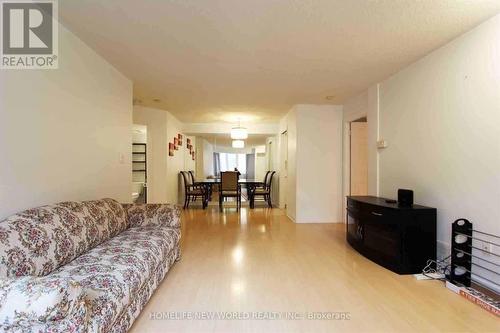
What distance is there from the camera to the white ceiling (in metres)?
2.02

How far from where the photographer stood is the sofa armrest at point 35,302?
3.34ft

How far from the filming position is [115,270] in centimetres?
160

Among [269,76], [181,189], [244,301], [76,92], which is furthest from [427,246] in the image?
[181,189]

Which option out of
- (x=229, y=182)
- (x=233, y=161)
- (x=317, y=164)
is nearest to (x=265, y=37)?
(x=317, y=164)

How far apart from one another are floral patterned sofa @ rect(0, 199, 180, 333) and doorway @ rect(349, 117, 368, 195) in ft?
12.1

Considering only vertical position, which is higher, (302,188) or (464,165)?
(464,165)

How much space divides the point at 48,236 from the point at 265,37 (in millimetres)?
2318

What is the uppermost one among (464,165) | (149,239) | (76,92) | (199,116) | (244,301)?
(199,116)

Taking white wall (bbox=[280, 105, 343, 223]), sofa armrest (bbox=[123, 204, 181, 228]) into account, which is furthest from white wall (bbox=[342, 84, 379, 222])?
sofa armrest (bbox=[123, 204, 181, 228])

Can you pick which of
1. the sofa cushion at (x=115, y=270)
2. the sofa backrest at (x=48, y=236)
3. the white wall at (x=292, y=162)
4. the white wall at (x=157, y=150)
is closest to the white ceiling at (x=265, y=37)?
the white wall at (x=292, y=162)

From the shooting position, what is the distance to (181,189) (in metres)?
7.20

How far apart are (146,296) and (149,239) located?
0.47 metres

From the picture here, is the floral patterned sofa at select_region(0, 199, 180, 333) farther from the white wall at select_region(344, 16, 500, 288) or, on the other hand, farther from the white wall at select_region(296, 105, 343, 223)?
the white wall at select_region(296, 105, 343, 223)

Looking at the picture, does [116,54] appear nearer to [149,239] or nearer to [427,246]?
[149,239]
